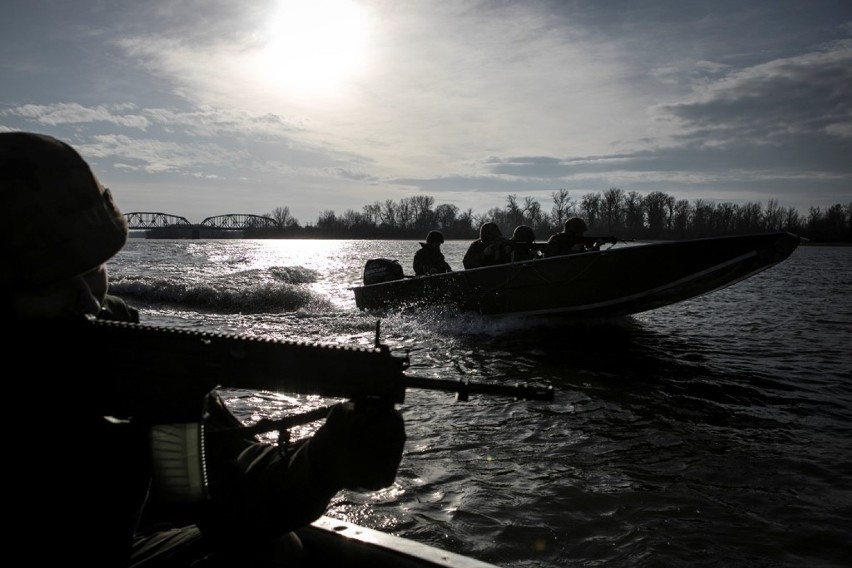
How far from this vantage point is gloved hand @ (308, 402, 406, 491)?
6.34ft

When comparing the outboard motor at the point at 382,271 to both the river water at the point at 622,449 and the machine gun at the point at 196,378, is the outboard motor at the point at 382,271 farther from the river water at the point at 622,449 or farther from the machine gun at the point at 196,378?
the machine gun at the point at 196,378

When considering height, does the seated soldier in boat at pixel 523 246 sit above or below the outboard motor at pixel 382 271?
above

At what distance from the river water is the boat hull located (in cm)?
61

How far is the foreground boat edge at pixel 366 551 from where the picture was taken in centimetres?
249

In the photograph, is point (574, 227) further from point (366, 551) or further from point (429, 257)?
point (366, 551)

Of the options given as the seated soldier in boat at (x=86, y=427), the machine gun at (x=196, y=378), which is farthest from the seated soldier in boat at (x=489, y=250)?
the seated soldier in boat at (x=86, y=427)

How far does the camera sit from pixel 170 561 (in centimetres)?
214

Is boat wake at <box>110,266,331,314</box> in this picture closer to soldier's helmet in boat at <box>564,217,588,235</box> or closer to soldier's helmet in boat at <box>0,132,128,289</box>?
soldier's helmet in boat at <box>564,217,588,235</box>

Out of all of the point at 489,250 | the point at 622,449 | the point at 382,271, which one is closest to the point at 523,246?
the point at 489,250

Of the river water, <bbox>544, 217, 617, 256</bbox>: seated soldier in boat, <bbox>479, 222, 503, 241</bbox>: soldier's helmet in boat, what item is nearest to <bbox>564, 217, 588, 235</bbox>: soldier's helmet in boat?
<bbox>544, 217, 617, 256</bbox>: seated soldier in boat

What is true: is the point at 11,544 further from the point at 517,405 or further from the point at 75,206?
the point at 517,405

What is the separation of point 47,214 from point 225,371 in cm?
72

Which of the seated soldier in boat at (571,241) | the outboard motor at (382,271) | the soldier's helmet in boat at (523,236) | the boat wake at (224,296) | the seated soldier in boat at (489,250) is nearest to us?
the seated soldier in boat at (571,241)

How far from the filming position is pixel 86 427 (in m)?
1.73
